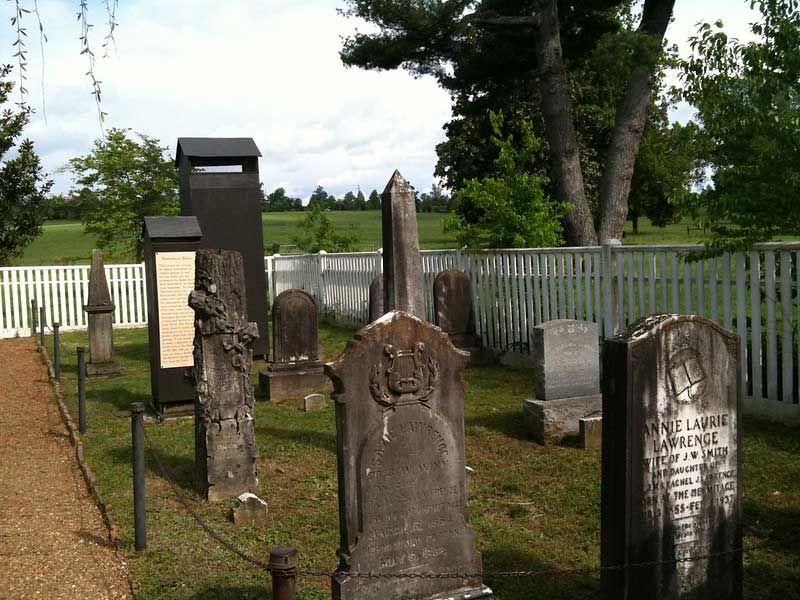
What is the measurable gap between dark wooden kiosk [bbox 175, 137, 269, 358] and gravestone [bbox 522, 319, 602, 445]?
7.33 m

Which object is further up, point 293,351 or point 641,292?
point 641,292

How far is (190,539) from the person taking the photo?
5914mm

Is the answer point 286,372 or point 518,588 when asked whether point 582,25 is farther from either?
point 518,588

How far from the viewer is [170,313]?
10336 mm

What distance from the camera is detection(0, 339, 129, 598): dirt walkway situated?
522 cm

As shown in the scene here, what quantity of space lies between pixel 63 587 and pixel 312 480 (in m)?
2.55

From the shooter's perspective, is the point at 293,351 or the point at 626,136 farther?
the point at 626,136

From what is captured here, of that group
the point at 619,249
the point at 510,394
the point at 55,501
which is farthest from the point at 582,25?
the point at 55,501

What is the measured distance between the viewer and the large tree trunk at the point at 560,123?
16.3m

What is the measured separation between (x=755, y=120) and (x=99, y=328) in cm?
1112

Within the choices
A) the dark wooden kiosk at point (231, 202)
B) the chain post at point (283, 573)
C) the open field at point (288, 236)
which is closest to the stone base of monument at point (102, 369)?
the dark wooden kiosk at point (231, 202)

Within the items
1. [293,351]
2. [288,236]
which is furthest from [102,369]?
[288,236]

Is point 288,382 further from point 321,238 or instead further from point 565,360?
point 321,238

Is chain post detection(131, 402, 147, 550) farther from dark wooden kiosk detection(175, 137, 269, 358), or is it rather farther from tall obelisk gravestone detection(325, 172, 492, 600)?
dark wooden kiosk detection(175, 137, 269, 358)
